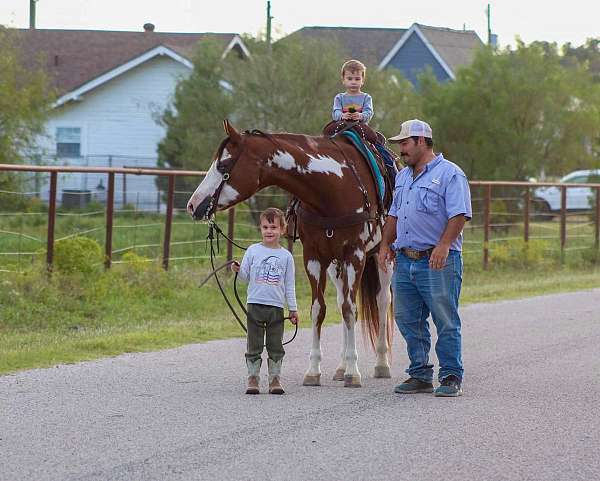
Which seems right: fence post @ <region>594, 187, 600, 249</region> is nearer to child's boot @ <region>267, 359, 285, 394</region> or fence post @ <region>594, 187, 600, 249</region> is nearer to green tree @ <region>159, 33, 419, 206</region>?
green tree @ <region>159, 33, 419, 206</region>

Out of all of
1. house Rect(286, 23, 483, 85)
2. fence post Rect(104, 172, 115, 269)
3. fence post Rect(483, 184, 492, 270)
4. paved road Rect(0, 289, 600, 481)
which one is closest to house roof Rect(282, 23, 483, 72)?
house Rect(286, 23, 483, 85)

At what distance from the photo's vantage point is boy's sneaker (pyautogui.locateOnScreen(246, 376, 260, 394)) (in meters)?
9.25

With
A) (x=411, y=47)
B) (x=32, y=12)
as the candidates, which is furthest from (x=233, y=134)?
(x=32, y=12)

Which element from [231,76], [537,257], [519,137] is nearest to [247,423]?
[537,257]

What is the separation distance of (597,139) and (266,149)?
29.0 m

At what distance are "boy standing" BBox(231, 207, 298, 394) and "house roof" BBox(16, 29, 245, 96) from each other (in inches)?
1162

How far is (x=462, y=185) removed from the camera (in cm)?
909

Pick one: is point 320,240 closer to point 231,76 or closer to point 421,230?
point 421,230

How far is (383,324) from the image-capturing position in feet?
34.9

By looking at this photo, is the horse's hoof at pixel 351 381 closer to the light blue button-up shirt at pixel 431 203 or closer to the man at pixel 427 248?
the man at pixel 427 248

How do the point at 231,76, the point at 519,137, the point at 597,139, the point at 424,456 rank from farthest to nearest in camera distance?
the point at 597,139, the point at 519,137, the point at 231,76, the point at 424,456

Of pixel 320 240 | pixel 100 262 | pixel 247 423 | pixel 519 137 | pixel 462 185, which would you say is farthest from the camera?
pixel 519 137

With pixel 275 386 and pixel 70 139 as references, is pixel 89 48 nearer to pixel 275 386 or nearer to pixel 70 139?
pixel 70 139

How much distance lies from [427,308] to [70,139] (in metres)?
32.4
